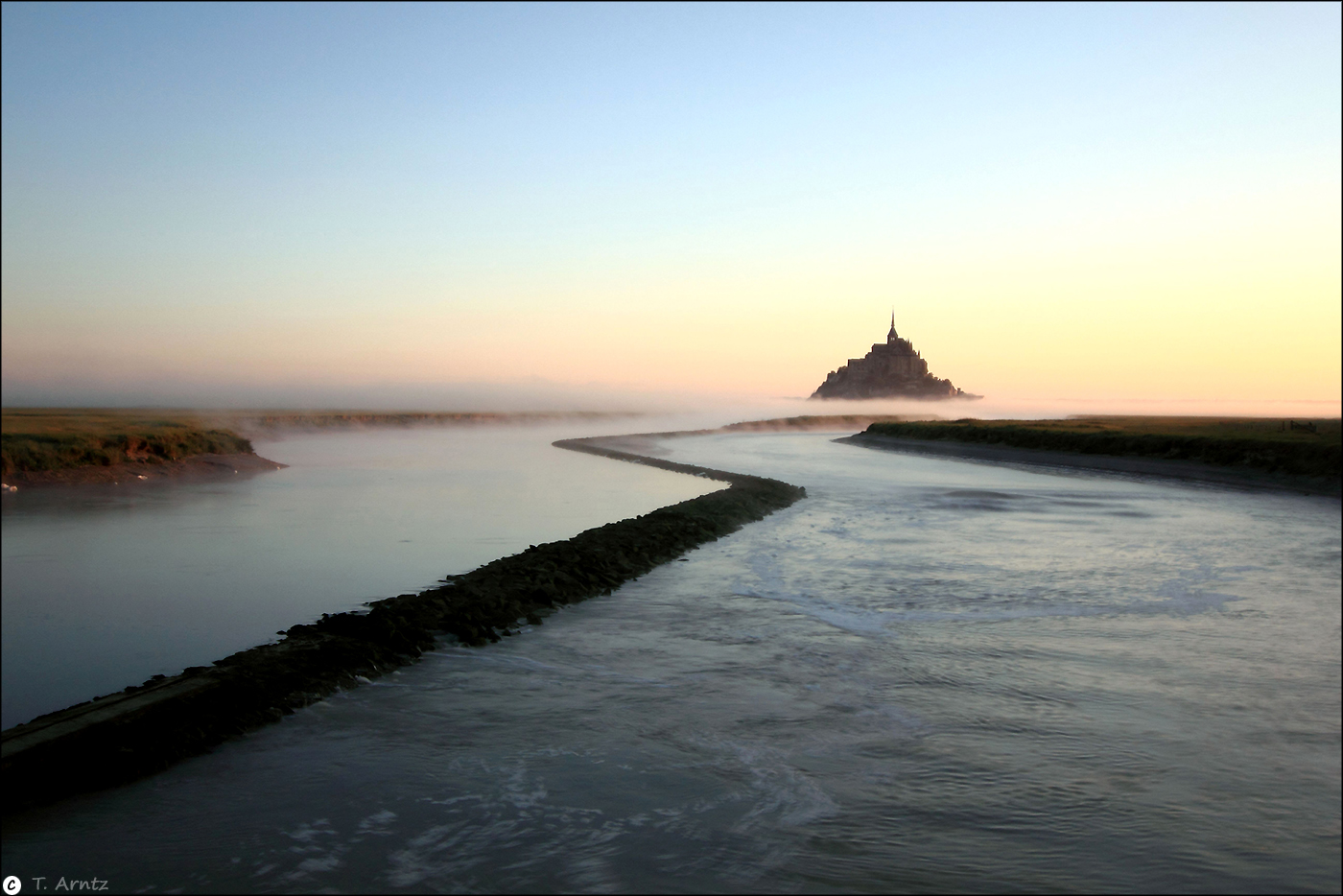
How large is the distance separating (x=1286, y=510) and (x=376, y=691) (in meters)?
23.5

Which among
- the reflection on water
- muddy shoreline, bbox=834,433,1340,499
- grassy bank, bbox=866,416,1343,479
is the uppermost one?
grassy bank, bbox=866,416,1343,479

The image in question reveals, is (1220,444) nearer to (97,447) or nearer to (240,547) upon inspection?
(240,547)

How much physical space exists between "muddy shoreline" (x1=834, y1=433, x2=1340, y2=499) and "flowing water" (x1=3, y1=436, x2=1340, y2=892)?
18817 millimetres

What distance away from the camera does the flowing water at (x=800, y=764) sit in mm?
4973

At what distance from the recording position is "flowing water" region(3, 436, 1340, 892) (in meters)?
4.97

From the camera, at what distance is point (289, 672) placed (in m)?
8.38

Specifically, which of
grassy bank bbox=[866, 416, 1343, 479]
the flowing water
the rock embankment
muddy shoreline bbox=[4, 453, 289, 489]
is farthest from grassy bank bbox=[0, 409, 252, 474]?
grassy bank bbox=[866, 416, 1343, 479]

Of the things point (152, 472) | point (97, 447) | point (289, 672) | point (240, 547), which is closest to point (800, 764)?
point (289, 672)

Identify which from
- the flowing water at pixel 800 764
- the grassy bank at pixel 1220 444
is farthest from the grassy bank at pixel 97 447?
the grassy bank at pixel 1220 444

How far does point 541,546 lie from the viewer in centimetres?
1648

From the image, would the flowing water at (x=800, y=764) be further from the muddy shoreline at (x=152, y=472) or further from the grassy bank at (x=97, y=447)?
the grassy bank at (x=97, y=447)

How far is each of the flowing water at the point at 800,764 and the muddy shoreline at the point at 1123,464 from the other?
18.8 metres

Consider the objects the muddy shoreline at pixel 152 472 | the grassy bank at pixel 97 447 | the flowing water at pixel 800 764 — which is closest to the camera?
the flowing water at pixel 800 764

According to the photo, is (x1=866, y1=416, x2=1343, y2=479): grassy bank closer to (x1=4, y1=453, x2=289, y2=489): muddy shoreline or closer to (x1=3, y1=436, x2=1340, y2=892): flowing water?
(x1=3, y1=436, x2=1340, y2=892): flowing water
